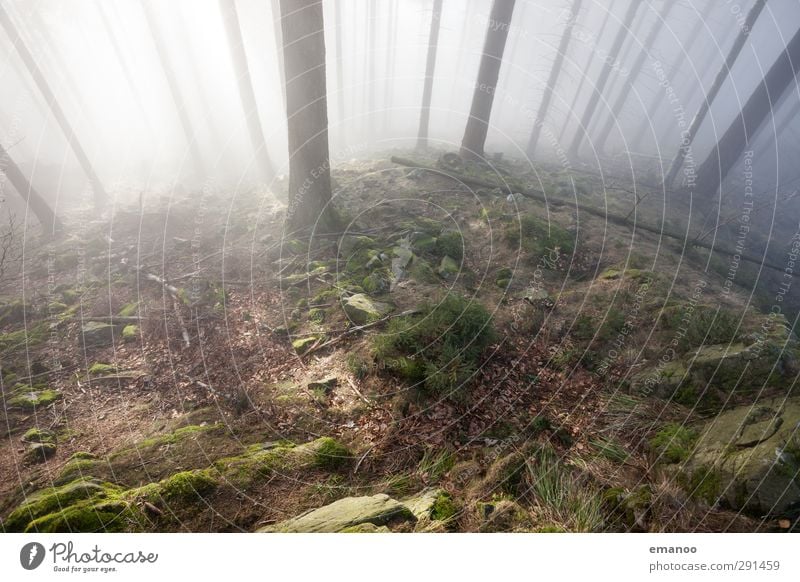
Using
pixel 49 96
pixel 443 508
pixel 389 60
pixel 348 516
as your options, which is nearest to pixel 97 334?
pixel 348 516

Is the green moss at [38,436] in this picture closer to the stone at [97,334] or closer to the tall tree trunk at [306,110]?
the stone at [97,334]

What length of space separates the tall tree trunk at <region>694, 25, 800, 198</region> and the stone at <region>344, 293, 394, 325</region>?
19.8 meters

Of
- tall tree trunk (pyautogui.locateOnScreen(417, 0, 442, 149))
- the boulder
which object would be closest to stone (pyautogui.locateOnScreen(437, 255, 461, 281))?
the boulder

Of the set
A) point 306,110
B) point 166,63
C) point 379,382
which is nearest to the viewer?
point 379,382

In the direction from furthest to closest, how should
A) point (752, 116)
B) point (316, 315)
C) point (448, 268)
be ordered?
point (752, 116) < point (448, 268) < point (316, 315)

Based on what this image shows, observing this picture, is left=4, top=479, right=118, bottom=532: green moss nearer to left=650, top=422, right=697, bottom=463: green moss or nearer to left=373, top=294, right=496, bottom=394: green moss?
left=373, top=294, right=496, bottom=394: green moss

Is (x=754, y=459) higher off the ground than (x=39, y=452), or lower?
higher

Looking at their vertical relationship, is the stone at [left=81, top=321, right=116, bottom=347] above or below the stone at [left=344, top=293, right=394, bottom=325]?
below

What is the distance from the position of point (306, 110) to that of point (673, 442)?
35.1ft

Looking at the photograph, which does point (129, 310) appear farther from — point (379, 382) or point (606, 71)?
point (606, 71)

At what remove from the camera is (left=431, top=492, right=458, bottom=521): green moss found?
12.8 ft

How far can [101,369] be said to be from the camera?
705cm

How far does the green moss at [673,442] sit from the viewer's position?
14.7 ft

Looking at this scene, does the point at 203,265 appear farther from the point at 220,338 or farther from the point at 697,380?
the point at 697,380
